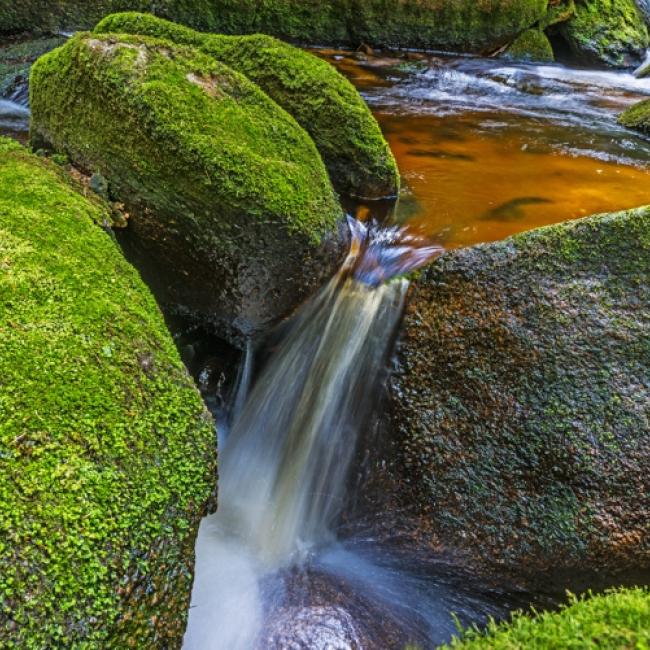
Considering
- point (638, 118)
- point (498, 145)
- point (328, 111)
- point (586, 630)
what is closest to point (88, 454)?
point (586, 630)

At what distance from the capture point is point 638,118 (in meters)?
7.01

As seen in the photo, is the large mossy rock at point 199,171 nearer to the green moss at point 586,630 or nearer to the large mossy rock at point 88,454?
the large mossy rock at point 88,454

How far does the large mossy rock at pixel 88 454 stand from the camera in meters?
1.80

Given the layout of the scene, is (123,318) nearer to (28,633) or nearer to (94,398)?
(94,398)

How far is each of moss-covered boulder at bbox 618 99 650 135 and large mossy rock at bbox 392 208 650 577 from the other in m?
4.51

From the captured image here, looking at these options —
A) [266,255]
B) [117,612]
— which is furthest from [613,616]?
[266,255]

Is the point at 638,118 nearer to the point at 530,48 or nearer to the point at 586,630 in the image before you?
the point at 530,48

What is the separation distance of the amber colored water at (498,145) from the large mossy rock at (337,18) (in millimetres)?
1158

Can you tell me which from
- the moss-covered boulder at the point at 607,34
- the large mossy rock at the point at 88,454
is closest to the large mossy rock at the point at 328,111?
the large mossy rock at the point at 88,454

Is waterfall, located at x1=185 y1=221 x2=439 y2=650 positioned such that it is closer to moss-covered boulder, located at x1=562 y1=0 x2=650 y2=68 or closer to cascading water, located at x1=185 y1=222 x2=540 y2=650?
cascading water, located at x1=185 y1=222 x2=540 y2=650

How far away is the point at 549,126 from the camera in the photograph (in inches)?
277

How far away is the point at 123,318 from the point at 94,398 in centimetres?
50

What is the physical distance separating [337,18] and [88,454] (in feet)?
36.6

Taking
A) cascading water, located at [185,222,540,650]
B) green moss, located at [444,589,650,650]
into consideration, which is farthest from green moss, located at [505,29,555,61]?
green moss, located at [444,589,650,650]
